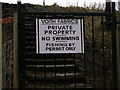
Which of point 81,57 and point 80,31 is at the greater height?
point 80,31

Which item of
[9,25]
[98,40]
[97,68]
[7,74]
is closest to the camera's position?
[7,74]

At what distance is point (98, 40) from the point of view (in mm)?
8320

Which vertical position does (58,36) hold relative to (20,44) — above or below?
above

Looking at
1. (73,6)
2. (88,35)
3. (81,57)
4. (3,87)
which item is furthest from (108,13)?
(73,6)

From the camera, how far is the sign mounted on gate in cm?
415

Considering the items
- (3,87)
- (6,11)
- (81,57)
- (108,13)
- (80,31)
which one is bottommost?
(3,87)

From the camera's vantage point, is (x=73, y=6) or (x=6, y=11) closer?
(x=6, y=11)

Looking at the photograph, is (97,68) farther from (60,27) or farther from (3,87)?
(60,27)

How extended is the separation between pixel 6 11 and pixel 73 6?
3.27m

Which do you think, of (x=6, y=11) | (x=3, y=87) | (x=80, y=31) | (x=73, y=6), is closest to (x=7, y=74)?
(x=3, y=87)

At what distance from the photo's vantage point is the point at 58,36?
13.6ft

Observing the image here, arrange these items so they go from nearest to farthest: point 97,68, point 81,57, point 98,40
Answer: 1. point 97,68
2. point 81,57
3. point 98,40

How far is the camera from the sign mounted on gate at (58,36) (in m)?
4.15

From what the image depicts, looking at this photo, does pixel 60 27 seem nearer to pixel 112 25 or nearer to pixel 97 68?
pixel 112 25
